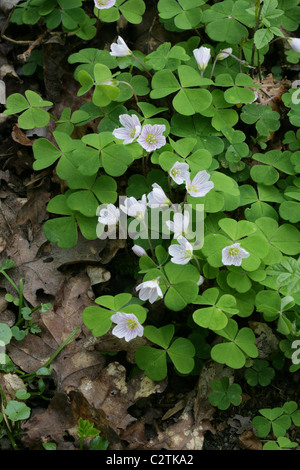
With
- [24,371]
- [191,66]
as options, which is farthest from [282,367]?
[191,66]

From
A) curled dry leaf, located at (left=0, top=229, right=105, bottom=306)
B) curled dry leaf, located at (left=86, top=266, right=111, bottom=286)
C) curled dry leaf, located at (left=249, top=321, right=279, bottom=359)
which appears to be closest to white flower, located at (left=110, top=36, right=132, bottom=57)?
curled dry leaf, located at (left=0, top=229, right=105, bottom=306)

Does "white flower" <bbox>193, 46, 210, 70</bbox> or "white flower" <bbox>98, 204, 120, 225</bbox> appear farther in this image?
"white flower" <bbox>193, 46, 210, 70</bbox>

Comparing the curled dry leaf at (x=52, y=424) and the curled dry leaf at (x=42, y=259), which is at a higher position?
the curled dry leaf at (x=42, y=259)

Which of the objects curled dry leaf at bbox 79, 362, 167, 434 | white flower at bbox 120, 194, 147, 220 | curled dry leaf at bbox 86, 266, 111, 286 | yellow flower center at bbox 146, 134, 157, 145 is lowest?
curled dry leaf at bbox 79, 362, 167, 434

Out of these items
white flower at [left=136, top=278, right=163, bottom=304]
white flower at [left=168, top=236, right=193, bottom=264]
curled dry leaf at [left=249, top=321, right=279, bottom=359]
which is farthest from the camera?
curled dry leaf at [left=249, top=321, right=279, bottom=359]

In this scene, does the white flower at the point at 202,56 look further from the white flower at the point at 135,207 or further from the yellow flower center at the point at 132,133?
the white flower at the point at 135,207

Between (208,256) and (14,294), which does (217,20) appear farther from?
(14,294)

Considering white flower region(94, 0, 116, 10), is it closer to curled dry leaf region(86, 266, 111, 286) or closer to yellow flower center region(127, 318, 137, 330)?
curled dry leaf region(86, 266, 111, 286)

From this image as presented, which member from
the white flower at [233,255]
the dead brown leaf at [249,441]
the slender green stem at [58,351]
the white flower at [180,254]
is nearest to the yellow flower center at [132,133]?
the white flower at [180,254]
